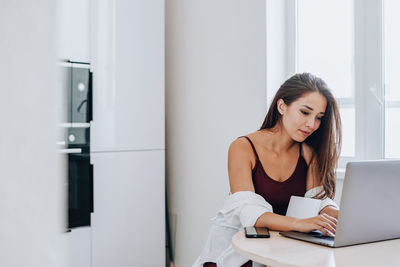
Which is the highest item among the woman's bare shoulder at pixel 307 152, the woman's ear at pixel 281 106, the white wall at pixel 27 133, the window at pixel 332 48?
the window at pixel 332 48

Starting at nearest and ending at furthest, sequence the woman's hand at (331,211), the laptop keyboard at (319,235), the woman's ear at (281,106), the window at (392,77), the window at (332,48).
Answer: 1. the laptop keyboard at (319,235)
2. the woman's hand at (331,211)
3. the woman's ear at (281,106)
4. the window at (392,77)
5. the window at (332,48)

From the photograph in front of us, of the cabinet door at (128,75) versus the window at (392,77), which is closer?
the window at (392,77)

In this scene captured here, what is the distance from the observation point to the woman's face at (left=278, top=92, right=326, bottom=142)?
1.87 meters

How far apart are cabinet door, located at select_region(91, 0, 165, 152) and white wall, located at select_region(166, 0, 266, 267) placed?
0.72 feet

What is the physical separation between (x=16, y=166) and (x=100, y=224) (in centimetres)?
269

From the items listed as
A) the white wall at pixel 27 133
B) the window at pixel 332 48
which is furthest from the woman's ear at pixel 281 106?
the white wall at pixel 27 133

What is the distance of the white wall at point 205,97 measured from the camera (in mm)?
2705

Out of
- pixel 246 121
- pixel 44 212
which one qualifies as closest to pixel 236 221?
pixel 246 121

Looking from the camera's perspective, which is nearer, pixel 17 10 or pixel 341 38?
pixel 17 10

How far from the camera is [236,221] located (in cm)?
168

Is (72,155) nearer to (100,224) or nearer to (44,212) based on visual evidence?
(100,224)

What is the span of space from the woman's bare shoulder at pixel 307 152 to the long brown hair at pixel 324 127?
21mm

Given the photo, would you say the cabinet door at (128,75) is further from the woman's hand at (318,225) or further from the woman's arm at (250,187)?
the woman's hand at (318,225)

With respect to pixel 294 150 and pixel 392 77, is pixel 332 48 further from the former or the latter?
pixel 294 150
